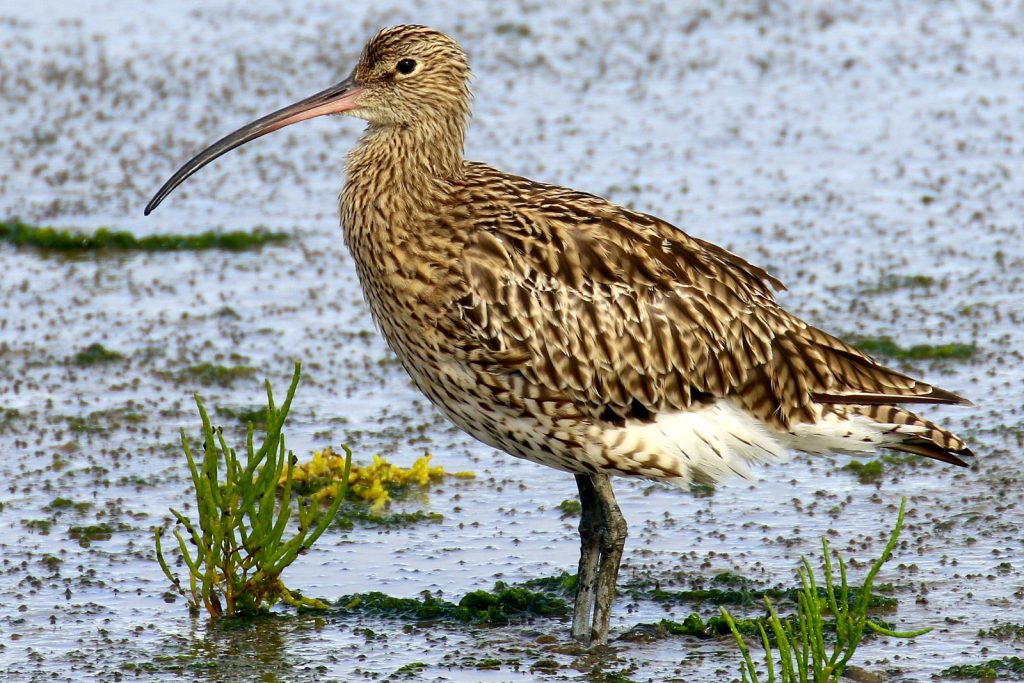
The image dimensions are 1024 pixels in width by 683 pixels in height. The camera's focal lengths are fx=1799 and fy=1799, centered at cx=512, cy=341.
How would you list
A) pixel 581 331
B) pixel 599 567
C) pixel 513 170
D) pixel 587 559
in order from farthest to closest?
pixel 513 170
pixel 587 559
pixel 599 567
pixel 581 331

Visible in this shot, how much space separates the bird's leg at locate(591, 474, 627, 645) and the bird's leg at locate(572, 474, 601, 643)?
0.05 meters

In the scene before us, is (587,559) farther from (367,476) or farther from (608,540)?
(367,476)

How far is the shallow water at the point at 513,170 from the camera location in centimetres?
718

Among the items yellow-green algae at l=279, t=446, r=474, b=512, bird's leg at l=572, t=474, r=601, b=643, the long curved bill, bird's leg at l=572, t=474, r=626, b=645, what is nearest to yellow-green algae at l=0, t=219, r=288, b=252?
yellow-green algae at l=279, t=446, r=474, b=512

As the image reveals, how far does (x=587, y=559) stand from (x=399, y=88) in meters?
2.07

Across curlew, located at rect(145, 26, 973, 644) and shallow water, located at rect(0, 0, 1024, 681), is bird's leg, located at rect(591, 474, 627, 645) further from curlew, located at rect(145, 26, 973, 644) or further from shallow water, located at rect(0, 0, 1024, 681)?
shallow water, located at rect(0, 0, 1024, 681)

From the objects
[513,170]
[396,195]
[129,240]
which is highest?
[513,170]

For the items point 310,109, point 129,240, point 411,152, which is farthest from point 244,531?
point 129,240

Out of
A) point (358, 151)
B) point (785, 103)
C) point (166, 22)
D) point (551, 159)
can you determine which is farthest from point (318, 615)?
point (166, 22)

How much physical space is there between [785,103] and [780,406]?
23.8ft

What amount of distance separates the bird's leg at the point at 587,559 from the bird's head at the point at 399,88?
5.35 feet

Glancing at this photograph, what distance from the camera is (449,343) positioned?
6.80 meters

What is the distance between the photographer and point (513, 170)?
12812 mm

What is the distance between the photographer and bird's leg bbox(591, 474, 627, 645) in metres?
7.06
